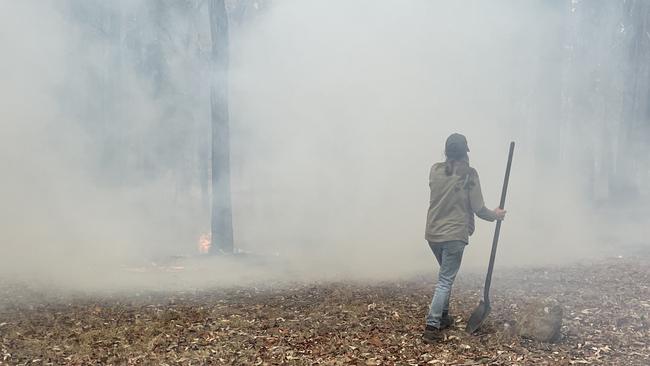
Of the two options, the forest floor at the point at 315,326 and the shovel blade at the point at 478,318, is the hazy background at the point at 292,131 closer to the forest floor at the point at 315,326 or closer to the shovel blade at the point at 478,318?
the forest floor at the point at 315,326

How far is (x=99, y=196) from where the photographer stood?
9.81 metres

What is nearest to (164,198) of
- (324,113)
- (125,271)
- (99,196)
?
(99,196)

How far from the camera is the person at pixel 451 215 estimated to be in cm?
429

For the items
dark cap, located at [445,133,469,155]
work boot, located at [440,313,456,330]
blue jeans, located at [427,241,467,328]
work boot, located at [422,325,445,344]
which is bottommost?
work boot, located at [422,325,445,344]

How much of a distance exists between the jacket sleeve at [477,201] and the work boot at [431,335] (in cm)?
97

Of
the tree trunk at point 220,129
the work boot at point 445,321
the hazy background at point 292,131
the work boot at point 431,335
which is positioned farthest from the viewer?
the hazy background at point 292,131

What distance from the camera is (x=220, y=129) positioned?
834 cm

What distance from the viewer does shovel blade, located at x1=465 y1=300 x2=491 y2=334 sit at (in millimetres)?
4395

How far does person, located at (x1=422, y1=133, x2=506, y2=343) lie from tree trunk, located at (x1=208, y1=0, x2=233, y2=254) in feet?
15.3

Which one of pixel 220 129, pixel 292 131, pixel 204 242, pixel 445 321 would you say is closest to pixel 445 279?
pixel 445 321

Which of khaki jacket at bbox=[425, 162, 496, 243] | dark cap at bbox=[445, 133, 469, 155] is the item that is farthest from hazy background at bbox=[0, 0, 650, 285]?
dark cap at bbox=[445, 133, 469, 155]

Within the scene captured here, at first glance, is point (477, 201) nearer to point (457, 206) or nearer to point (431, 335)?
point (457, 206)

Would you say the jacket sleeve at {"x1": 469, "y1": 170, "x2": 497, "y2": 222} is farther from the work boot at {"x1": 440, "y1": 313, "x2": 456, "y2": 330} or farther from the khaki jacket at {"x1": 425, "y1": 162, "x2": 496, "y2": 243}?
the work boot at {"x1": 440, "y1": 313, "x2": 456, "y2": 330}

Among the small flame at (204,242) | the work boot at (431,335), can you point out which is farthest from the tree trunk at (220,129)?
the work boot at (431,335)
